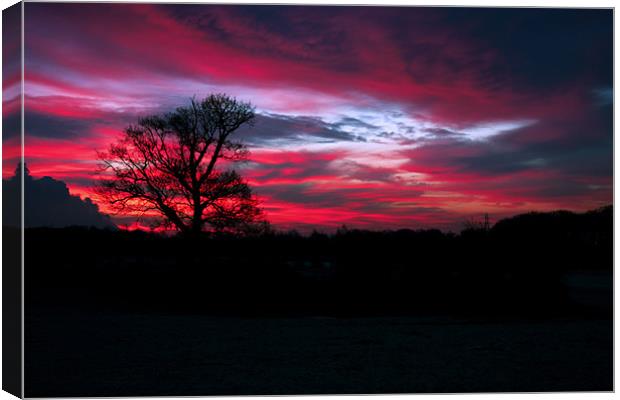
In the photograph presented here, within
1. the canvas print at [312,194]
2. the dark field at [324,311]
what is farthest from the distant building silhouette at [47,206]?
the dark field at [324,311]

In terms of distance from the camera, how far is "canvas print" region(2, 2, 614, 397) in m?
6.34

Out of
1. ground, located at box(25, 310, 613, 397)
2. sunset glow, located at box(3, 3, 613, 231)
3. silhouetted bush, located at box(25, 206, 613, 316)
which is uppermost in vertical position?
sunset glow, located at box(3, 3, 613, 231)

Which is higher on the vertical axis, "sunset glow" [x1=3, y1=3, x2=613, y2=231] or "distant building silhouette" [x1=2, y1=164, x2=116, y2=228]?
"sunset glow" [x1=3, y1=3, x2=613, y2=231]

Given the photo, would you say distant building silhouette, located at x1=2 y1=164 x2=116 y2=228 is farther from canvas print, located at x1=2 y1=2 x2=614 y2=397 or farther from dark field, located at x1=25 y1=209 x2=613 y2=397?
dark field, located at x1=25 y1=209 x2=613 y2=397

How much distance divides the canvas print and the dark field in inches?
1.8

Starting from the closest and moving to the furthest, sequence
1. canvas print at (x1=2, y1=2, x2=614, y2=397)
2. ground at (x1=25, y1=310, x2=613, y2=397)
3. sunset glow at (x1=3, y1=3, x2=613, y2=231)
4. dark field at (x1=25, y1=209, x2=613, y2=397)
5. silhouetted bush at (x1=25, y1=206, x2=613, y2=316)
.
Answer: ground at (x1=25, y1=310, x2=613, y2=397)
dark field at (x1=25, y1=209, x2=613, y2=397)
canvas print at (x1=2, y1=2, x2=614, y2=397)
sunset glow at (x1=3, y1=3, x2=613, y2=231)
silhouetted bush at (x1=25, y1=206, x2=613, y2=316)

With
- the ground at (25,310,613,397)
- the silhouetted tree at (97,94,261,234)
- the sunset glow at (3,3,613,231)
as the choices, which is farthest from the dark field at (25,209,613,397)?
the sunset glow at (3,3,613,231)

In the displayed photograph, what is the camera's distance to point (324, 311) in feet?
37.0

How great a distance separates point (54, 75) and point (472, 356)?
18.2ft

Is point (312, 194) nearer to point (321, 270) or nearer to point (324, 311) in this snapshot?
point (324, 311)

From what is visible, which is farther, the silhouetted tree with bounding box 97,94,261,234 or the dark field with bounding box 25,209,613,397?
the silhouetted tree with bounding box 97,94,261,234

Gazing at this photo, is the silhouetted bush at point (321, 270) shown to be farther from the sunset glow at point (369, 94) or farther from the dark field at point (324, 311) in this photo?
the sunset glow at point (369, 94)

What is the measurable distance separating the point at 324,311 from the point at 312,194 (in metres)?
2.45

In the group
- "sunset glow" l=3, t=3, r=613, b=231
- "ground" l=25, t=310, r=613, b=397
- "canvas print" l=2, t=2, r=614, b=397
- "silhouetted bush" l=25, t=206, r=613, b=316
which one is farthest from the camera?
"silhouetted bush" l=25, t=206, r=613, b=316
